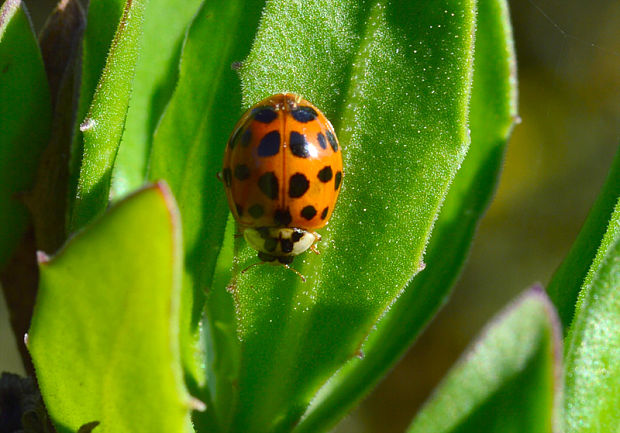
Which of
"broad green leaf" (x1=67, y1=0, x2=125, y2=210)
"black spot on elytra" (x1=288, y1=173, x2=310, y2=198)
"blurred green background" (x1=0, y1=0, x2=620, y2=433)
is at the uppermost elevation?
"broad green leaf" (x1=67, y1=0, x2=125, y2=210)

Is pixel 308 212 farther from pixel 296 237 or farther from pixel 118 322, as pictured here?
pixel 118 322

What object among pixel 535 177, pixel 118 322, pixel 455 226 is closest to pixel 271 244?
pixel 455 226

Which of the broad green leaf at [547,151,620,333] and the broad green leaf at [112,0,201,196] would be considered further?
the broad green leaf at [112,0,201,196]

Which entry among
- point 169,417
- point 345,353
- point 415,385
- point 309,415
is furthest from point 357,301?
point 415,385

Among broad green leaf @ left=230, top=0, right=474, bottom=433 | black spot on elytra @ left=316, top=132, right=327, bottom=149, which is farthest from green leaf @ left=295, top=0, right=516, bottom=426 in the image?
black spot on elytra @ left=316, top=132, right=327, bottom=149

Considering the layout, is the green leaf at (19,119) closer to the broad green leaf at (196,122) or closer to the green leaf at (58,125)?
the green leaf at (58,125)

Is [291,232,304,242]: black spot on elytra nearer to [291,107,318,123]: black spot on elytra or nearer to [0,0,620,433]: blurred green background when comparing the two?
→ [291,107,318,123]: black spot on elytra

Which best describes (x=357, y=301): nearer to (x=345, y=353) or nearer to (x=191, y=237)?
(x=345, y=353)
